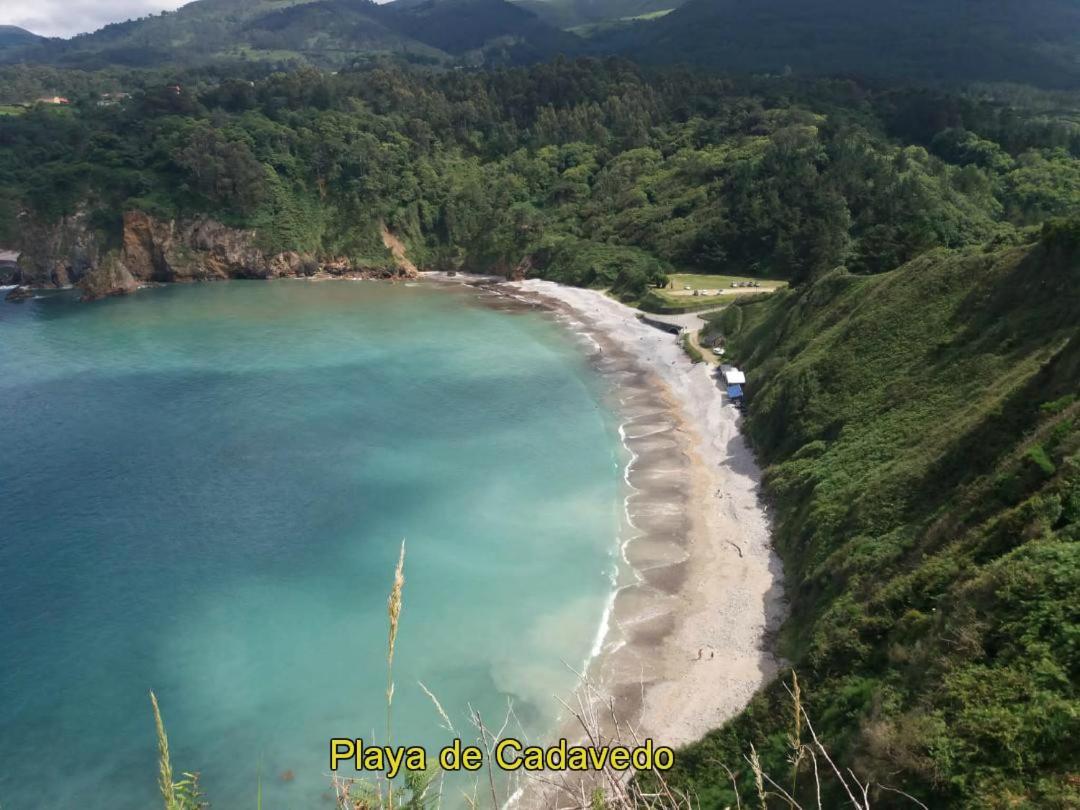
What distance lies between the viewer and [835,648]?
1833 cm

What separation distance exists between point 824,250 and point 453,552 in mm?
50347

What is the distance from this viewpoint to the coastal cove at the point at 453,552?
2286 centimetres

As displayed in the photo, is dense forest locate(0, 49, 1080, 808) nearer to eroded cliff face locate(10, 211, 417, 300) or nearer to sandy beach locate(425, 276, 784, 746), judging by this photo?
sandy beach locate(425, 276, 784, 746)

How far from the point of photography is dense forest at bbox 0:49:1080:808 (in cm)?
1441

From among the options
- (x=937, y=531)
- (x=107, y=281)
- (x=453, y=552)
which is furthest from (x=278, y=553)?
(x=107, y=281)

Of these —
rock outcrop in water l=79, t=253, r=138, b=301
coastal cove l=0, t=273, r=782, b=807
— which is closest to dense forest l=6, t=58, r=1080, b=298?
rock outcrop in water l=79, t=253, r=138, b=301

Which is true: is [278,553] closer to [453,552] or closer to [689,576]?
[453,552]

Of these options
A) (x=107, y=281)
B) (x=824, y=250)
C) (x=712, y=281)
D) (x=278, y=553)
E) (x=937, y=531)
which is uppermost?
(x=937, y=531)

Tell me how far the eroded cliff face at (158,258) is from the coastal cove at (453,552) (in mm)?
38300

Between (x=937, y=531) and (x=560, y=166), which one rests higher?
(x=560, y=166)

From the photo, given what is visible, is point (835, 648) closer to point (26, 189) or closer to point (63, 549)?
point (63, 549)

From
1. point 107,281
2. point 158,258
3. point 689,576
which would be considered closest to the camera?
point 689,576

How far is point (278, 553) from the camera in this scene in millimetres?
31469

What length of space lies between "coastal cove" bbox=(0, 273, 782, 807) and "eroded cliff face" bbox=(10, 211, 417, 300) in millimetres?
38300
